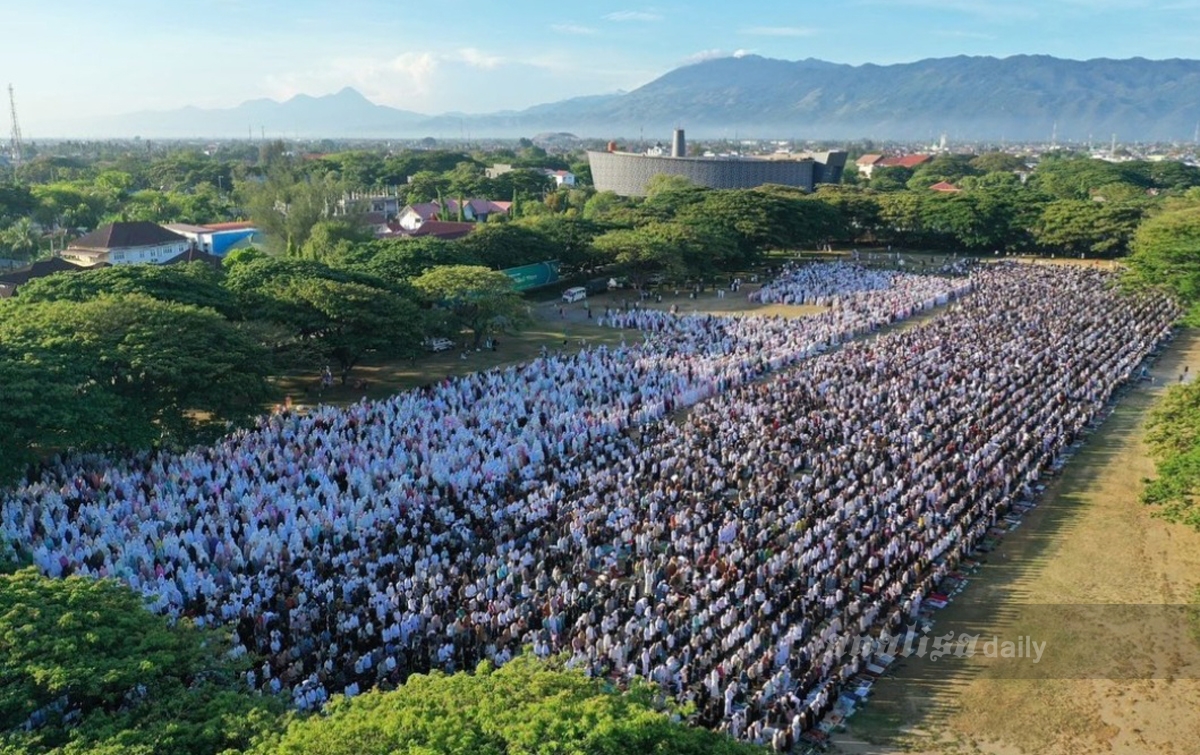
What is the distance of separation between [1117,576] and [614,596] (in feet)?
29.6

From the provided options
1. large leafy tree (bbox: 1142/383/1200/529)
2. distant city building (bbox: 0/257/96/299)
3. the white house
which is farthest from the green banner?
large leafy tree (bbox: 1142/383/1200/529)

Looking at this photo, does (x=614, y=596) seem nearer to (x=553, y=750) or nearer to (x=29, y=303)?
(x=553, y=750)

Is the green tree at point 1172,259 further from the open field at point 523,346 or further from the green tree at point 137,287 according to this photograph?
the green tree at point 137,287

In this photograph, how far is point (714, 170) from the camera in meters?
76.0

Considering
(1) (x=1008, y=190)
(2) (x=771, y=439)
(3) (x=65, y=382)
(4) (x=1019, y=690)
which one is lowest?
(4) (x=1019, y=690)

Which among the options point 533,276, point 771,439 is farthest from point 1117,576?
point 533,276

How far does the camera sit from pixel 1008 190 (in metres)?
63.8

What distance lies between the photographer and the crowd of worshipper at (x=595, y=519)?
42.1ft

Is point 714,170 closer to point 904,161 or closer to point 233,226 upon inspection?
point 233,226

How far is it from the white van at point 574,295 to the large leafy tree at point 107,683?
32.7 meters

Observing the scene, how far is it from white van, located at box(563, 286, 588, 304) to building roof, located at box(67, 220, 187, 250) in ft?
75.5

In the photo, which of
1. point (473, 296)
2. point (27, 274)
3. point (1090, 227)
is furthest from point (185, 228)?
point (1090, 227)

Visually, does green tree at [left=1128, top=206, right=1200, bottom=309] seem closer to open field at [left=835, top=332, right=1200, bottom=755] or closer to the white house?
open field at [left=835, top=332, right=1200, bottom=755]

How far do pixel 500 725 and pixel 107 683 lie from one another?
169 inches
